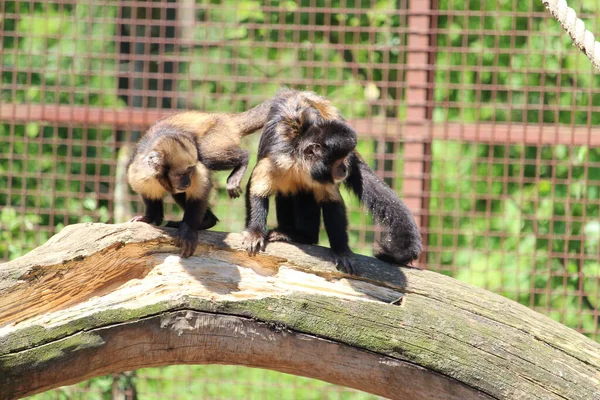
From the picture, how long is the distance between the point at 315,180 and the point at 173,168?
0.70 m

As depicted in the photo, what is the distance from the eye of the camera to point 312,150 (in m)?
4.17

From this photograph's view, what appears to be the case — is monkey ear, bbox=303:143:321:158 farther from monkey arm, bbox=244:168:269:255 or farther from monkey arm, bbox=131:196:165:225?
monkey arm, bbox=131:196:165:225

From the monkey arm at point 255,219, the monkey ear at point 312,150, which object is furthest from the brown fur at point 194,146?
the monkey ear at point 312,150

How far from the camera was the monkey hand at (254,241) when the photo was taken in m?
3.65

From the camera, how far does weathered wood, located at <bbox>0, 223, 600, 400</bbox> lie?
10.7 ft

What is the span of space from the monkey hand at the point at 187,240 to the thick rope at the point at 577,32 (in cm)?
171

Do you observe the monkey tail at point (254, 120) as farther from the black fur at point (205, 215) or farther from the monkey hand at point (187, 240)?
the monkey hand at point (187, 240)

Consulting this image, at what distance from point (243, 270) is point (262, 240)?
239mm

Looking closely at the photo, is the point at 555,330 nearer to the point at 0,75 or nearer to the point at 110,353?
the point at 110,353

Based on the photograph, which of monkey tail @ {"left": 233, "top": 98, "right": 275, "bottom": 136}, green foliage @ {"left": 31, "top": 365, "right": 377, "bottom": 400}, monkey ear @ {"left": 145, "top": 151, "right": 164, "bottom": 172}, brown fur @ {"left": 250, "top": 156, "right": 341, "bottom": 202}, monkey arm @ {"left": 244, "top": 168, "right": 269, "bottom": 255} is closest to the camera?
monkey arm @ {"left": 244, "top": 168, "right": 269, "bottom": 255}

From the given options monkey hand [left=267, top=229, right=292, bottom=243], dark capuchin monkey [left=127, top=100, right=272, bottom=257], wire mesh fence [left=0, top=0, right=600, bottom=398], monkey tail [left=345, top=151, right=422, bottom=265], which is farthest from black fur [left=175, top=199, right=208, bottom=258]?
Result: wire mesh fence [left=0, top=0, right=600, bottom=398]

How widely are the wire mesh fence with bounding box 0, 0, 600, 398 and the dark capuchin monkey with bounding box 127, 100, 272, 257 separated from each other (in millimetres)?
1775

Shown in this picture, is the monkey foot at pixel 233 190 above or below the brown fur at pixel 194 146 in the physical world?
below

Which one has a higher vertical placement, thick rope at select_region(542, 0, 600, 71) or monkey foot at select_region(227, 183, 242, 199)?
thick rope at select_region(542, 0, 600, 71)
